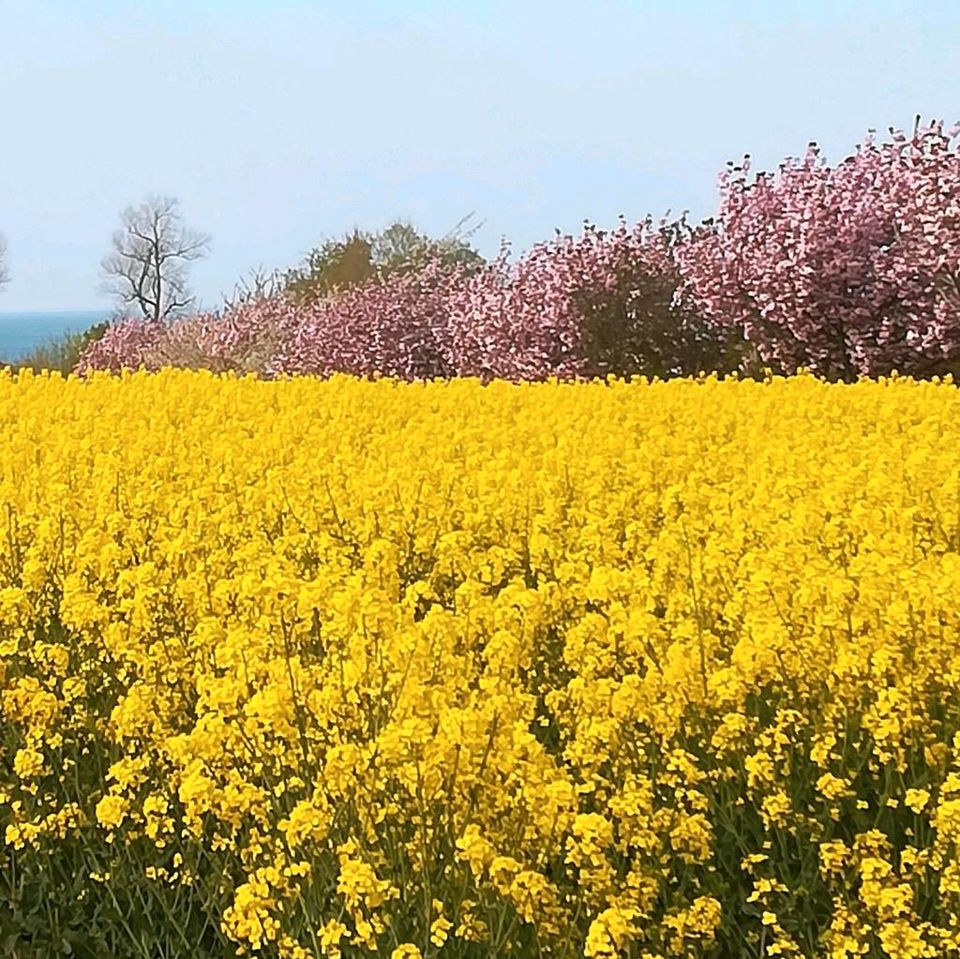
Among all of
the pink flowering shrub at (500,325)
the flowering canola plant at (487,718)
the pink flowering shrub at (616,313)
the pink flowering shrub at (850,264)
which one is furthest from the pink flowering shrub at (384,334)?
the flowering canola plant at (487,718)

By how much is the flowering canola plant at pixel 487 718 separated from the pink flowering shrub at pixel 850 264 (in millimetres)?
8666

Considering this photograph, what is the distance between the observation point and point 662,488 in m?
6.06

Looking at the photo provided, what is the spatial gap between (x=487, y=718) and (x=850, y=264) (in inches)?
478

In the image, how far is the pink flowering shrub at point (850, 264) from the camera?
45.8 ft

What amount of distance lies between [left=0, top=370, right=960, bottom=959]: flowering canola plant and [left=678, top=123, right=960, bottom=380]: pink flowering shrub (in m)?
8.67

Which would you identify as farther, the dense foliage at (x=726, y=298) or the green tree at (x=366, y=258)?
the green tree at (x=366, y=258)

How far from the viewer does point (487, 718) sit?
3264mm

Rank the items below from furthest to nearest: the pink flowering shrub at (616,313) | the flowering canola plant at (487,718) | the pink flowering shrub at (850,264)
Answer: the pink flowering shrub at (616,313) → the pink flowering shrub at (850,264) → the flowering canola plant at (487,718)

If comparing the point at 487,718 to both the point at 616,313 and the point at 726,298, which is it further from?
the point at 616,313

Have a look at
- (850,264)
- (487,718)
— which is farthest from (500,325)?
(487,718)

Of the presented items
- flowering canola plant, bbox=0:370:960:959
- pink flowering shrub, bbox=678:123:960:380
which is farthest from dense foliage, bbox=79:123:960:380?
flowering canola plant, bbox=0:370:960:959

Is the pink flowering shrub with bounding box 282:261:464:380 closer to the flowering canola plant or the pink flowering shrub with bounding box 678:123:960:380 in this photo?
the pink flowering shrub with bounding box 678:123:960:380

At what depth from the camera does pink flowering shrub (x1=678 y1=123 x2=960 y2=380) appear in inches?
549

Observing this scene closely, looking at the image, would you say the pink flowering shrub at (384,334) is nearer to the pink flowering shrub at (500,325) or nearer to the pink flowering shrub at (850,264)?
the pink flowering shrub at (500,325)
